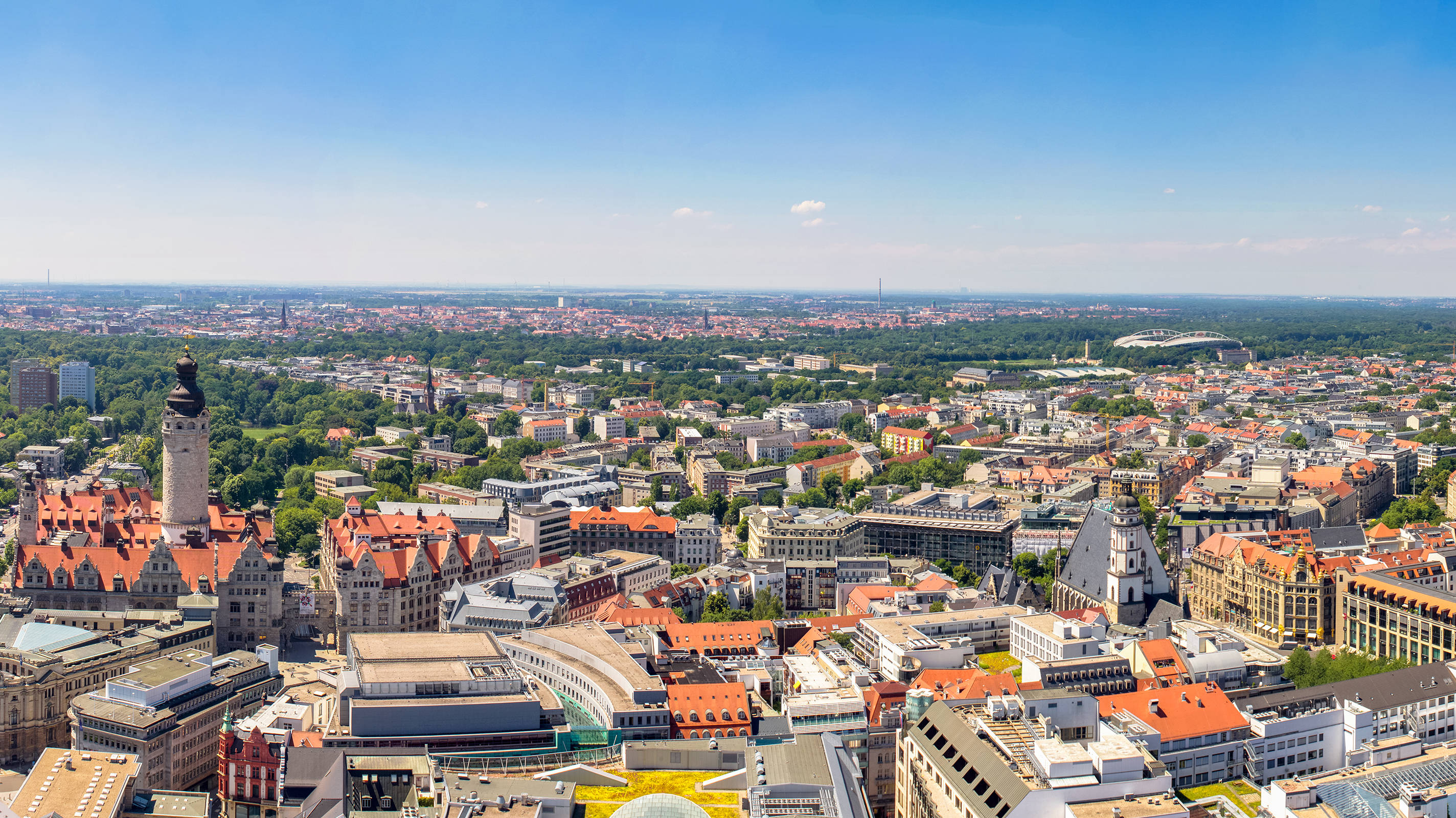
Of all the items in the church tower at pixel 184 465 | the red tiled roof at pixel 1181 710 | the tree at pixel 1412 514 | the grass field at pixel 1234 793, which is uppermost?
the church tower at pixel 184 465

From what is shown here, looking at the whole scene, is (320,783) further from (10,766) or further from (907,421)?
(907,421)

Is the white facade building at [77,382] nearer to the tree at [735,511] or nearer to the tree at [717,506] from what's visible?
the tree at [717,506]

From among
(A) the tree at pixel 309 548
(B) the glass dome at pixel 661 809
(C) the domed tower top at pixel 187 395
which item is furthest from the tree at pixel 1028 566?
(C) the domed tower top at pixel 187 395

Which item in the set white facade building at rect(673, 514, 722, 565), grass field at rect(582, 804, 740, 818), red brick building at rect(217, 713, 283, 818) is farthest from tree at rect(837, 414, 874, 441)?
grass field at rect(582, 804, 740, 818)

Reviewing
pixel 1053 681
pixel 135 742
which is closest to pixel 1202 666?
pixel 1053 681

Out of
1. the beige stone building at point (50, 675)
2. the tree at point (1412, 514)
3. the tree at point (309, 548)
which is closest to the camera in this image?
the beige stone building at point (50, 675)

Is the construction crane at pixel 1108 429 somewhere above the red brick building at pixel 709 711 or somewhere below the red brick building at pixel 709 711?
above

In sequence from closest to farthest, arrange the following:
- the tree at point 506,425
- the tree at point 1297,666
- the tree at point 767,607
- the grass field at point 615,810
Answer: the grass field at point 615,810
the tree at point 1297,666
the tree at point 767,607
the tree at point 506,425
